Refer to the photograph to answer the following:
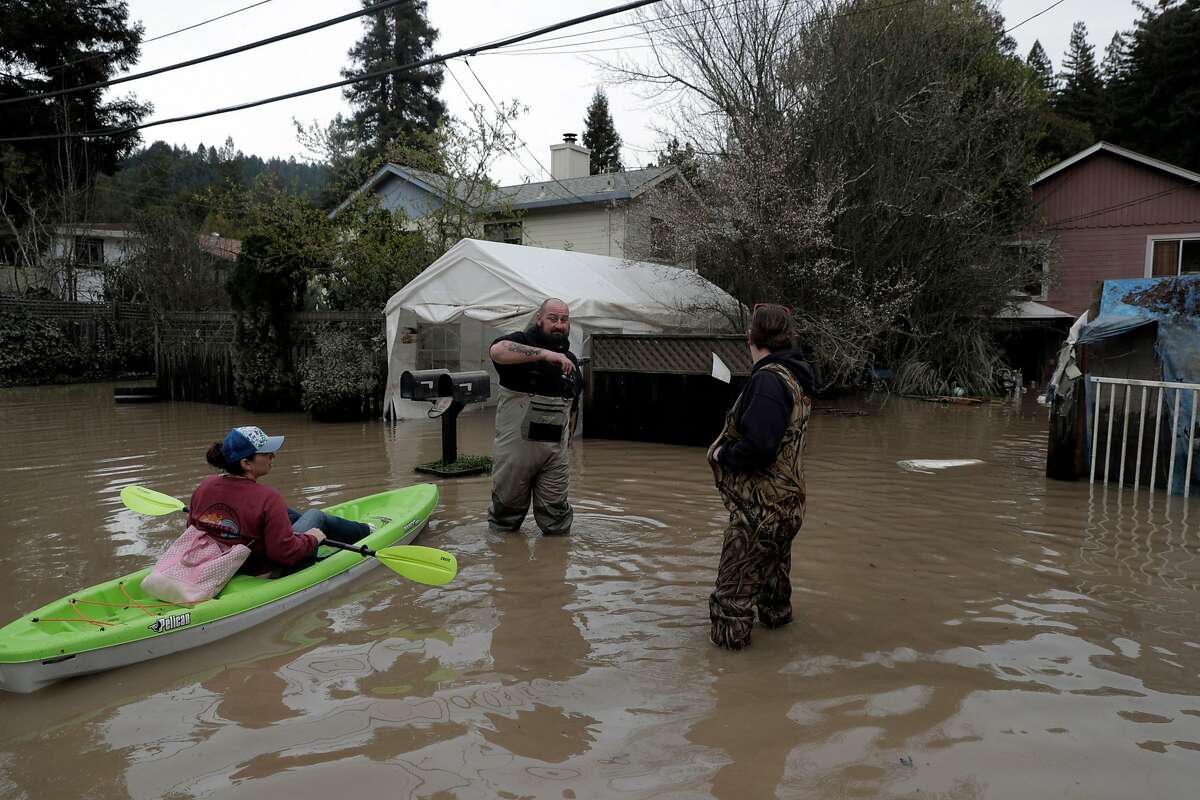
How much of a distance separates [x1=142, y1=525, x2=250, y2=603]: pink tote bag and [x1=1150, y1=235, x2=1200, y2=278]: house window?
2297 cm

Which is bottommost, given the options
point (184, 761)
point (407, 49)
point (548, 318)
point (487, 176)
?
point (184, 761)

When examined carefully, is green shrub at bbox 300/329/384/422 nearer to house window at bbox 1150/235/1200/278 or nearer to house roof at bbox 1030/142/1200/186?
house roof at bbox 1030/142/1200/186

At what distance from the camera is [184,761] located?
335 cm

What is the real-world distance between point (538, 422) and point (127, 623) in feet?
10.0

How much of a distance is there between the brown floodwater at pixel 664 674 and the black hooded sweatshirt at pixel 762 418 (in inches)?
41.0

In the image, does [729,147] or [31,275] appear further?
[31,275]

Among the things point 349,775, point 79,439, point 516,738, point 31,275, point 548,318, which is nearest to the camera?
point 349,775

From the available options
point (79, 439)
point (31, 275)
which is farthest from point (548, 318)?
point (31, 275)

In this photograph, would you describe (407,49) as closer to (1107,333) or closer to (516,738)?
(1107,333)

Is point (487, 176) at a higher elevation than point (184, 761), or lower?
higher

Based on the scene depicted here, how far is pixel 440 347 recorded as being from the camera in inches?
596

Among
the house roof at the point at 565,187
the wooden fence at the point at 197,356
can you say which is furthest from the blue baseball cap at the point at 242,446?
the house roof at the point at 565,187

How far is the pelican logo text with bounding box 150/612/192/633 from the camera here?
4.23 m

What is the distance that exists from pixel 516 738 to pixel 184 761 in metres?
1.32
